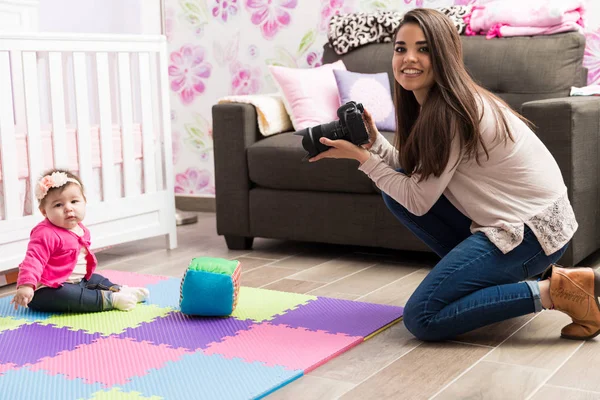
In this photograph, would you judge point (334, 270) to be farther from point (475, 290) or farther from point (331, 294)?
point (475, 290)

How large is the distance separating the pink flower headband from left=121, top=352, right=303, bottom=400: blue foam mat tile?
69 cm

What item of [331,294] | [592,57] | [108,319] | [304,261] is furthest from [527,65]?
[108,319]

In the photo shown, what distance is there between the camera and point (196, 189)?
4.05m

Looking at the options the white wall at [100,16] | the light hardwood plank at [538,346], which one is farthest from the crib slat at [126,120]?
the light hardwood plank at [538,346]

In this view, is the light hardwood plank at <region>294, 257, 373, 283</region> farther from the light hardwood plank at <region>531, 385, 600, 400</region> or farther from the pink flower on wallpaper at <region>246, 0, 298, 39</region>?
the pink flower on wallpaper at <region>246, 0, 298, 39</region>

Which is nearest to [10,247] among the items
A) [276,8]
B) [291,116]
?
[291,116]

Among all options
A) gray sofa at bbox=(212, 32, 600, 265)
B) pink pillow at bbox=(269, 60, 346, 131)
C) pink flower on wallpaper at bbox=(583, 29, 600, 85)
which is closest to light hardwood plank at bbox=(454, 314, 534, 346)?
gray sofa at bbox=(212, 32, 600, 265)

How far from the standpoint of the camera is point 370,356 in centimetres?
182

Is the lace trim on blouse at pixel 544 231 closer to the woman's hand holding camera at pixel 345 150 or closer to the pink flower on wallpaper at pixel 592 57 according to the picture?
the woman's hand holding camera at pixel 345 150

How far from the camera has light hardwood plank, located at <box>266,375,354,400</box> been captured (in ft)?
5.19

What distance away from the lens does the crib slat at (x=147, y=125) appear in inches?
118

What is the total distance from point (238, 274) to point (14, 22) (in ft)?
6.58

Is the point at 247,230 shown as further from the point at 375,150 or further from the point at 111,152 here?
the point at 375,150

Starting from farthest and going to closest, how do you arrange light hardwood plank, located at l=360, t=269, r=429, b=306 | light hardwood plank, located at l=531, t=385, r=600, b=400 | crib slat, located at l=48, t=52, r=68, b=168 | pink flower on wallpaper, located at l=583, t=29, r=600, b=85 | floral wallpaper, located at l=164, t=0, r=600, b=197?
1. floral wallpaper, located at l=164, t=0, r=600, b=197
2. pink flower on wallpaper, located at l=583, t=29, r=600, b=85
3. crib slat, located at l=48, t=52, r=68, b=168
4. light hardwood plank, located at l=360, t=269, r=429, b=306
5. light hardwood plank, located at l=531, t=385, r=600, b=400
